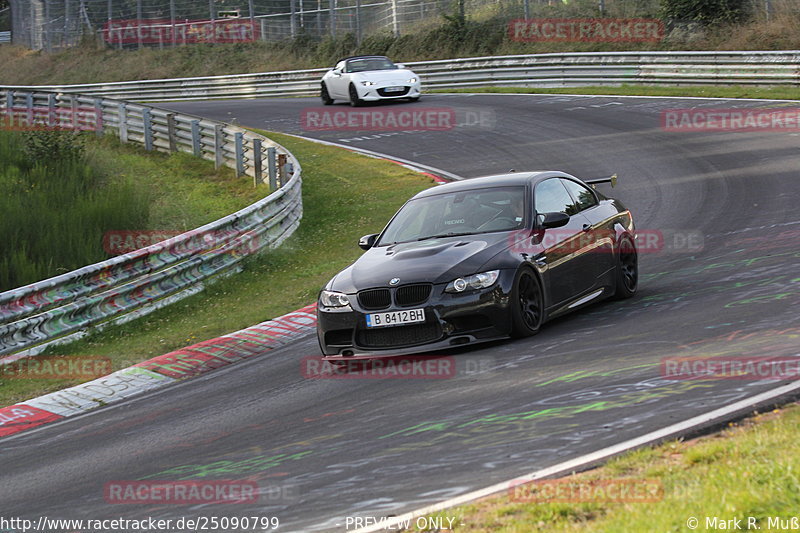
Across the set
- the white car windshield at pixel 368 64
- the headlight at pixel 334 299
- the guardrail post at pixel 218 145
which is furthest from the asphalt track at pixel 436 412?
the white car windshield at pixel 368 64

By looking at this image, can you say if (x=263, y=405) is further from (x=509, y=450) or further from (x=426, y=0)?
(x=426, y=0)

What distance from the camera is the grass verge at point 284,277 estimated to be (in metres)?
11.7

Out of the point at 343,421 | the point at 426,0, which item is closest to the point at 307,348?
the point at 343,421

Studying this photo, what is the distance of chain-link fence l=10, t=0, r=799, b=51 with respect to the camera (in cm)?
3962

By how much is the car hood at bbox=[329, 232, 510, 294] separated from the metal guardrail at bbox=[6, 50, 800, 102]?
19719mm

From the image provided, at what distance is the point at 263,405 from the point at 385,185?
1272cm

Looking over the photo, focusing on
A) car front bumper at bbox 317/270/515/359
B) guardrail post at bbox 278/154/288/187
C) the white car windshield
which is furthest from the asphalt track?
the white car windshield

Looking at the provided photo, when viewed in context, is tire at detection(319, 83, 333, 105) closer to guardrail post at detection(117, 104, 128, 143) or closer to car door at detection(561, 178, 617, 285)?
guardrail post at detection(117, 104, 128, 143)

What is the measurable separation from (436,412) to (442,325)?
1.61 m

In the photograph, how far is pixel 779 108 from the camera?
23.6 m

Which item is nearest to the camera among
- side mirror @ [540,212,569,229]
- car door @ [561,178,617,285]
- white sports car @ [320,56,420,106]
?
side mirror @ [540,212,569,229]
